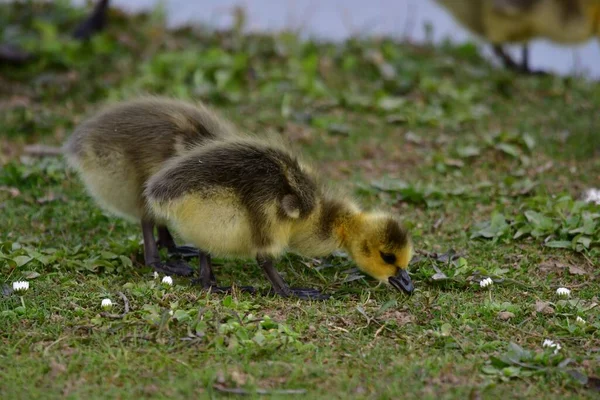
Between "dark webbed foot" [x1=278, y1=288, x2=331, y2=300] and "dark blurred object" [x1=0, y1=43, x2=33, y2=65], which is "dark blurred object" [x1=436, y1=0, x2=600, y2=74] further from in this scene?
"dark webbed foot" [x1=278, y1=288, x2=331, y2=300]

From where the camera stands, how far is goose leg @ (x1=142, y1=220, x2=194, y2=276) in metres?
4.22

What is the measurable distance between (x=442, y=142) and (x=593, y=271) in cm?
219

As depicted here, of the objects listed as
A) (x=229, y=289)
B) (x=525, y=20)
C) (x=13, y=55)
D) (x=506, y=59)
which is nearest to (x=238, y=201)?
(x=229, y=289)

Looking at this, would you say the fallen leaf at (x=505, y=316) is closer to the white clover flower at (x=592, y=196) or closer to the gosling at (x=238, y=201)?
the gosling at (x=238, y=201)

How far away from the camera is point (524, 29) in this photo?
25.8ft

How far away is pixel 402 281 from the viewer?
12.9 feet

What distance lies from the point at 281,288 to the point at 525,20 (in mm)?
4747

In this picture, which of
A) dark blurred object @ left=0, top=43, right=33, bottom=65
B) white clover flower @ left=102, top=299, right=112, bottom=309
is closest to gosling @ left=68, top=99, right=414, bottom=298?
white clover flower @ left=102, top=299, right=112, bottom=309

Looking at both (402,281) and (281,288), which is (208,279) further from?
(402,281)

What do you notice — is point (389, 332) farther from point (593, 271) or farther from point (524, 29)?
point (524, 29)

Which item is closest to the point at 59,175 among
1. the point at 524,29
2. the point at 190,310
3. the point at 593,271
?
the point at 190,310

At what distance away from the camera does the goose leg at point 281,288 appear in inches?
154

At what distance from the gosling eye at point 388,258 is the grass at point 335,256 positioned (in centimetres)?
17

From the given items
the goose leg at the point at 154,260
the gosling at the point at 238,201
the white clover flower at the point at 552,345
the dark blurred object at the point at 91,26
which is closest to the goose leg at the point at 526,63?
the dark blurred object at the point at 91,26
